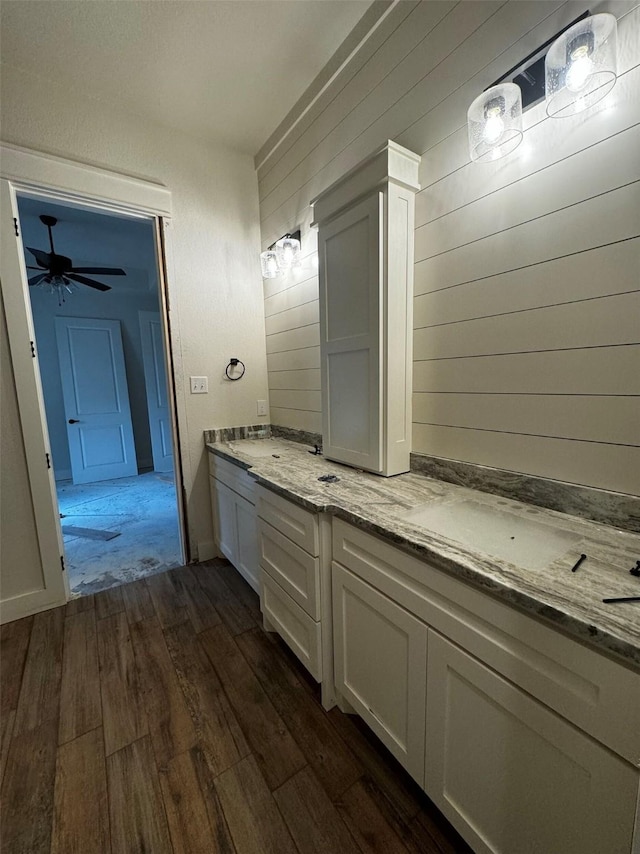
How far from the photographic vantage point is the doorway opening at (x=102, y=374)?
10.4 feet

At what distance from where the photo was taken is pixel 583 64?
855 millimetres

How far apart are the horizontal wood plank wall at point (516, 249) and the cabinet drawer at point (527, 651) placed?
0.54 m

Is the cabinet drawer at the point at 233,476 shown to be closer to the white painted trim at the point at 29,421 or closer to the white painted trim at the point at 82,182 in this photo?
the white painted trim at the point at 29,421

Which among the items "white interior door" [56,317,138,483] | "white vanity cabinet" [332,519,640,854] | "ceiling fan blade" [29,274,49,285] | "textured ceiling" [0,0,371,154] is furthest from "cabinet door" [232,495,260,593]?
"white interior door" [56,317,138,483]

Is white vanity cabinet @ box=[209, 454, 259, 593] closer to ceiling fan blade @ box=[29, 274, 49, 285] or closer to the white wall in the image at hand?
the white wall

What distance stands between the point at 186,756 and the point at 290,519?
875 mm

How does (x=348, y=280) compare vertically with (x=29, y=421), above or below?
above

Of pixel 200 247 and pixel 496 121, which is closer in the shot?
pixel 496 121

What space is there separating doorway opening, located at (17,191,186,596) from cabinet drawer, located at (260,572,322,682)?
1.51 meters

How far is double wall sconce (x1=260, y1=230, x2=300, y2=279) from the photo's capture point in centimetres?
212

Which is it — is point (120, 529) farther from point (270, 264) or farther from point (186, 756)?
point (270, 264)

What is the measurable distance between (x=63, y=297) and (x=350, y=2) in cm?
456

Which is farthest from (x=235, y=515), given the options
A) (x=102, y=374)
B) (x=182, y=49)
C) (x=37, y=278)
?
(x=102, y=374)

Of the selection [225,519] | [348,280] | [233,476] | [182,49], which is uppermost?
[182,49]
